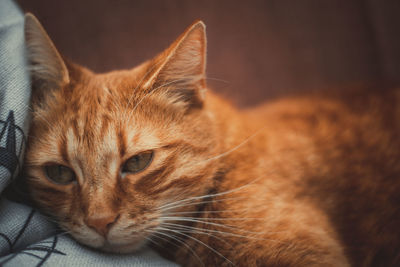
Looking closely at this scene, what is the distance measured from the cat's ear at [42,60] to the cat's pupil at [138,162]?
332mm

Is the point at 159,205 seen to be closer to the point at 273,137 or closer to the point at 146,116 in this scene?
the point at 146,116

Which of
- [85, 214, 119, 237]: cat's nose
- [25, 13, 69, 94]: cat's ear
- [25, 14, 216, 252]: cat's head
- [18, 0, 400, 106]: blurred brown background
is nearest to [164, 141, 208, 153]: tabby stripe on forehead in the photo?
[25, 14, 216, 252]: cat's head

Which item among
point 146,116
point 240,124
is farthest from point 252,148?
point 146,116

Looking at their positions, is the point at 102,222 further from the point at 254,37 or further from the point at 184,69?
the point at 254,37

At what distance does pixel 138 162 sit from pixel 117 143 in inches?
3.4

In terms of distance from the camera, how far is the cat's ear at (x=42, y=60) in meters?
0.94

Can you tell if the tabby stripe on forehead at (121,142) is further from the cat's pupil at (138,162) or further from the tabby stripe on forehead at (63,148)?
the tabby stripe on forehead at (63,148)

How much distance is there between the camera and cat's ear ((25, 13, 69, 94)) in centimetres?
94

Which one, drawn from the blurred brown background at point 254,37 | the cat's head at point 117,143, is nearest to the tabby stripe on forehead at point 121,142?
the cat's head at point 117,143

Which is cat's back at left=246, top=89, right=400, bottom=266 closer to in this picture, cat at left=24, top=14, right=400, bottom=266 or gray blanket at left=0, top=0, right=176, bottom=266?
cat at left=24, top=14, right=400, bottom=266

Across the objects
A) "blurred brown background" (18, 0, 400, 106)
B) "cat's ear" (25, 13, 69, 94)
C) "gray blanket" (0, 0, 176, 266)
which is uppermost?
"blurred brown background" (18, 0, 400, 106)

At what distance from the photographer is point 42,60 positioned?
3.22ft

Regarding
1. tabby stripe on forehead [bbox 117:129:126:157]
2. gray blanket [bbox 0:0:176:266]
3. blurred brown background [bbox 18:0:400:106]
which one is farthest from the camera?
blurred brown background [bbox 18:0:400:106]

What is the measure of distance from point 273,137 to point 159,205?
557mm
